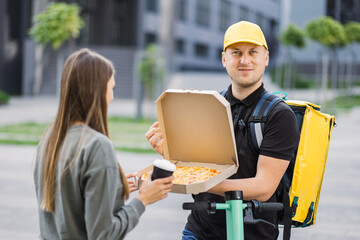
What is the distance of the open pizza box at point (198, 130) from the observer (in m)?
2.39

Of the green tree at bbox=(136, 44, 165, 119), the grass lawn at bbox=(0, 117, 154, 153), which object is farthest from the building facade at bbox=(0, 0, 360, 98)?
the grass lawn at bbox=(0, 117, 154, 153)

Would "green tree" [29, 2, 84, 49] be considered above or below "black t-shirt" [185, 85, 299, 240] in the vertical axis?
above

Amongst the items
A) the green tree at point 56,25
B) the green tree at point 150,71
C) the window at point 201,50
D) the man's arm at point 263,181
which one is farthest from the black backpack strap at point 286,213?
the window at point 201,50

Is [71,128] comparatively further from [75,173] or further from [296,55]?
[296,55]

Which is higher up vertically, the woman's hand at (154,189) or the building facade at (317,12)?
the building facade at (317,12)

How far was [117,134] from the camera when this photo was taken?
51.6 ft

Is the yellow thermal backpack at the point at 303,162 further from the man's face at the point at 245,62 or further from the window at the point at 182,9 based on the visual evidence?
the window at the point at 182,9

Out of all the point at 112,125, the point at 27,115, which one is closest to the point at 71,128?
the point at 112,125

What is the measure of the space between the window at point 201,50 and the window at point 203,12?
6.38ft

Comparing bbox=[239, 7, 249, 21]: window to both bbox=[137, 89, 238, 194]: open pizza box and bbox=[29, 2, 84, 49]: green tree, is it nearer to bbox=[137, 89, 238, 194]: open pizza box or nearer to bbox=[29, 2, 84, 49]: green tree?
bbox=[29, 2, 84, 49]: green tree

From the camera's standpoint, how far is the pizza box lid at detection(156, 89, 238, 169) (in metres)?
2.40

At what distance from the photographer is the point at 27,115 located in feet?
69.9

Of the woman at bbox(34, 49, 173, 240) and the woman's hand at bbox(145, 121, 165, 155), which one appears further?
the woman's hand at bbox(145, 121, 165, 155)

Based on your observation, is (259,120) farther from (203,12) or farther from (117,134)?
(203,12)
